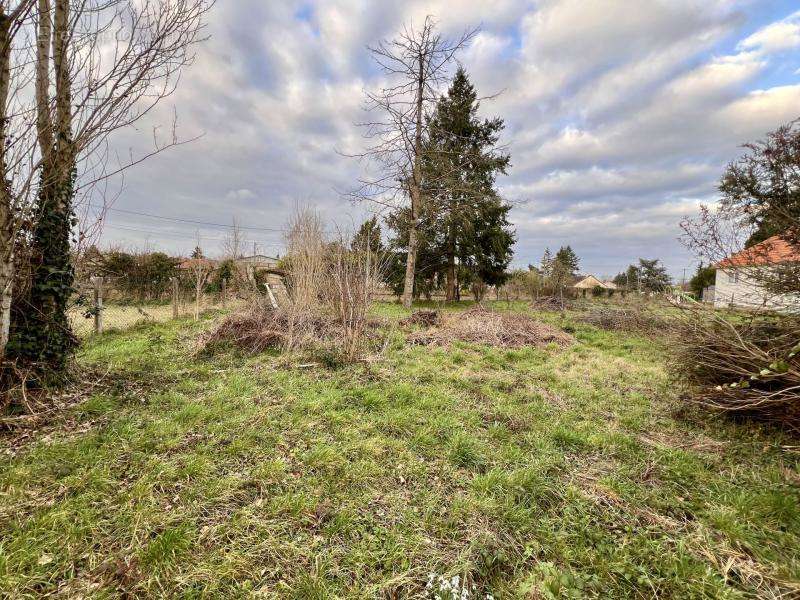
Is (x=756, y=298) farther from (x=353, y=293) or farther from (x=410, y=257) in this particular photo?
(x=410, y=257)

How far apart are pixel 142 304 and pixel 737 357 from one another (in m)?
18.9

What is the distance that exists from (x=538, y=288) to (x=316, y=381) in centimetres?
2018

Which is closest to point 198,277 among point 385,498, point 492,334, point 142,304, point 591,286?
point 142,304

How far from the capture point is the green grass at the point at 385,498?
1885 millimetres

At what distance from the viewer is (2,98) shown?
10.7ft

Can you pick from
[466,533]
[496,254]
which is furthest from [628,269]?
[466,533]

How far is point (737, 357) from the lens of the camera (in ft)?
12.1

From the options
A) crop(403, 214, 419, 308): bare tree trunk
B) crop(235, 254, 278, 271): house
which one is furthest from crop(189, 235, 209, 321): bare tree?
crop(403, 214, 419, 308): bare tree trunk

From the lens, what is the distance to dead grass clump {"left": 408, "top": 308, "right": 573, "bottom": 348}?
27.0ft

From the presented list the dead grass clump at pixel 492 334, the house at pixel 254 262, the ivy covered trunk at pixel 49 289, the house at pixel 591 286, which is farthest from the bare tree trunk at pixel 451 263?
the house at pixel 591 286

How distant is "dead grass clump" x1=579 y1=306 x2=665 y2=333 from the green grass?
6.82 metres

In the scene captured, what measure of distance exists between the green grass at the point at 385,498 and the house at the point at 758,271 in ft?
4.98

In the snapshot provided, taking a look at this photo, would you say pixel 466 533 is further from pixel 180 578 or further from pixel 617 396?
pixel 617 396

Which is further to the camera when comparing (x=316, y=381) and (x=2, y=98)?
(x=316, y=381)
